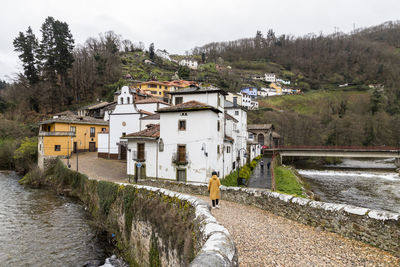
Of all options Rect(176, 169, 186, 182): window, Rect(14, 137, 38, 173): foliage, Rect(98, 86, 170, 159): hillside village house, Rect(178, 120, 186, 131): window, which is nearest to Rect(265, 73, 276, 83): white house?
Rect(98, 86, 170, 159): hillside village house

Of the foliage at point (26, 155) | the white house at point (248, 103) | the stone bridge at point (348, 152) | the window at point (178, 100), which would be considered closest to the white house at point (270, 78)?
the white house at point (248, 103)

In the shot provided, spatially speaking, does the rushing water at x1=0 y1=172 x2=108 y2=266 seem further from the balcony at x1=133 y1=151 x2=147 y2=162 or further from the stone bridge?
the stone bridge

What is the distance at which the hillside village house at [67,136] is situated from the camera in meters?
33.5

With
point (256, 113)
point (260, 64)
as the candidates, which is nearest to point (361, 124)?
point (256, 113)

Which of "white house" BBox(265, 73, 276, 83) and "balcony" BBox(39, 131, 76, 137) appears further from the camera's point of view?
"white house" BBox(265, 73, 276, 83)

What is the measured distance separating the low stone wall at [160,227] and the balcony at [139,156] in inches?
174

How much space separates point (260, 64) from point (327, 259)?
15137 centimetres

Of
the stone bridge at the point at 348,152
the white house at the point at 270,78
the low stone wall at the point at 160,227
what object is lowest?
the low stone wall at the point at 160,227

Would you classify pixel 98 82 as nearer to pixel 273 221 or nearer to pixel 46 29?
pixel 46 29

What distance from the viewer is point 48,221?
17203 millimetres

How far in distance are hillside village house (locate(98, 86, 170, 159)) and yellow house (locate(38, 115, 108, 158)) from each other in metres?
4.34

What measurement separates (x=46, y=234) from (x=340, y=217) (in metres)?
16.8

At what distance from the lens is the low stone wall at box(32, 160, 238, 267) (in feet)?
14.2

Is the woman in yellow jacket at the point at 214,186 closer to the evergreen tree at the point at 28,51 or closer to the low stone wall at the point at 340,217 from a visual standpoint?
the low stone wall at the point at 340,217
